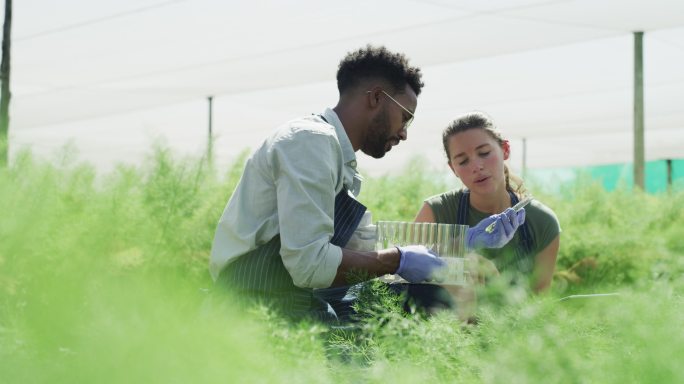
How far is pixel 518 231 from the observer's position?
8.59 feet

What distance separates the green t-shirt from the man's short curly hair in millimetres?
641

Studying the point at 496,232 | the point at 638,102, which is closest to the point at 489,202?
the point at 496,232

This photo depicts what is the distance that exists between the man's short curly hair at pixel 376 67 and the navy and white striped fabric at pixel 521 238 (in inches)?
27.6

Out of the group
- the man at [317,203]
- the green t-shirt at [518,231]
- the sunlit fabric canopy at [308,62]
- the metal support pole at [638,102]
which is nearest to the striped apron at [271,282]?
the man at [317,203]

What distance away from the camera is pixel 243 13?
650 centimetres

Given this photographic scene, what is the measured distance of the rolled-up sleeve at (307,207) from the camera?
176cm

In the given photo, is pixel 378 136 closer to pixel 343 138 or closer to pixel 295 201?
pixel 343 138

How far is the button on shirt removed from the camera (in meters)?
1.77

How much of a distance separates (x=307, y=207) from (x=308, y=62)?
6.30 meters

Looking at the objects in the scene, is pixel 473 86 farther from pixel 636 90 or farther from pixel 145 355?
pixel 145 355

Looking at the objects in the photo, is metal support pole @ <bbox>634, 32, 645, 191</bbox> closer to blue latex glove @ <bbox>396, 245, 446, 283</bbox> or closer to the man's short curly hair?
the man's short curly hair

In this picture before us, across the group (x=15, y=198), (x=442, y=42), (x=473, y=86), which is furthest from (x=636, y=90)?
(x=15, y=198)

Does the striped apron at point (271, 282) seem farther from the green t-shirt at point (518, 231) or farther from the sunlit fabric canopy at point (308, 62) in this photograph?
the sunlit fabric canopy at point (308, 62)

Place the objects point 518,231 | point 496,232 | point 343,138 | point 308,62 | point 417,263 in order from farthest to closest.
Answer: point 308,62 → point 518,231 → point 496,232 → point 343,138 → point 417,263
